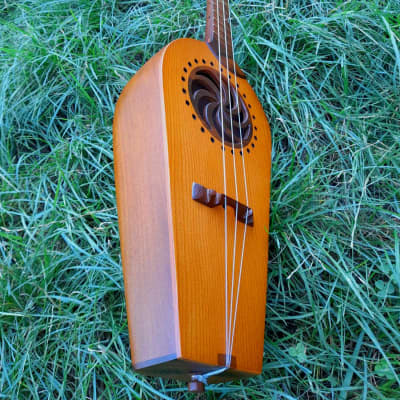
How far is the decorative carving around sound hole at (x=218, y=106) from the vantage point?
53.6 inches

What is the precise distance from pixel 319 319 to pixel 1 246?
42.0 inches

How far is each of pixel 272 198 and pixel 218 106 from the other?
36cm

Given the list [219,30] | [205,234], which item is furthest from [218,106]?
[205,234]

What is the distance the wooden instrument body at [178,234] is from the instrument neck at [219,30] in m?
0.12

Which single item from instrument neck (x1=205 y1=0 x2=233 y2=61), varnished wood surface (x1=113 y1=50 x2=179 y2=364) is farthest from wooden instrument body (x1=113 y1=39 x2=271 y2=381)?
instrument neck (x1=205 y1=0 x2=233 y2=61)

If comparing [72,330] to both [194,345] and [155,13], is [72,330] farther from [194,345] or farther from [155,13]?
[155,13]

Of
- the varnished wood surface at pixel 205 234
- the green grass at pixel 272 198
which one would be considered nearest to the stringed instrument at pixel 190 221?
the varnished wood surface at pixel 205 234

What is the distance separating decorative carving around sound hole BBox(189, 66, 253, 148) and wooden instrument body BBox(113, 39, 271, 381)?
1.2 inches

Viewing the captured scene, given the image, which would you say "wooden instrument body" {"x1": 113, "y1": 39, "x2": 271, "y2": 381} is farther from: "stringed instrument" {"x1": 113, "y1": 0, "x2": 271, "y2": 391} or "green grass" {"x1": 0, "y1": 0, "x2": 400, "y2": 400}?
"green grass" {"x1": 0, "y1": 0, "x2": 400, "y2": 400}

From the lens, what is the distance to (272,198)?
1569 millimetres

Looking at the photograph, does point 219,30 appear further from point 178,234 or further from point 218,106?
point 178,234

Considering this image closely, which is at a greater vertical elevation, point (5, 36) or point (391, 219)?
point (5, 36)

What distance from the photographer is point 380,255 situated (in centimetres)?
146

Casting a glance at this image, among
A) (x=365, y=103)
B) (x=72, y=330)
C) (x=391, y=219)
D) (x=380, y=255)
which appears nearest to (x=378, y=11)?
(x=365, y=103)
